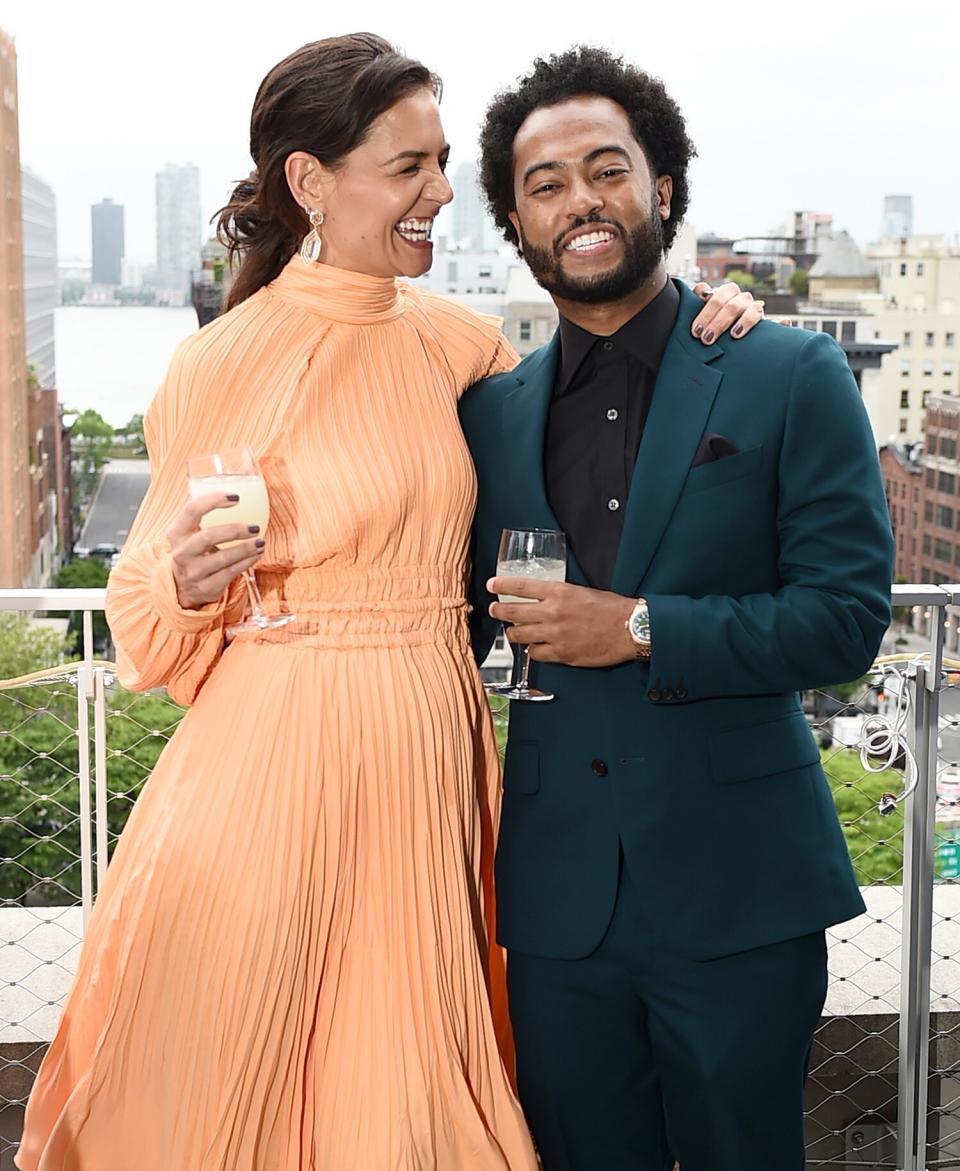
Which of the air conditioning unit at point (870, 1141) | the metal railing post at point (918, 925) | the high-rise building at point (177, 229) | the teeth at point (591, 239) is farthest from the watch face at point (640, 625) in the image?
the high-rise building at point (177, 229)

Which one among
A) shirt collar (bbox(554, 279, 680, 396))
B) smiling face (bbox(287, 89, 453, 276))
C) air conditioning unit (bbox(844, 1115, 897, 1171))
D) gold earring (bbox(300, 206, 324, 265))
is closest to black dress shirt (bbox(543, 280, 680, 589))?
shirt collar (bbox(554, 279, 680, 396))

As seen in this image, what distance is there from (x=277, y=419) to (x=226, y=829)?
505 mm

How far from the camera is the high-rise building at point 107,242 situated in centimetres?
5716

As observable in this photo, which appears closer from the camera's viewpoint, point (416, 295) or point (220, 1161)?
point (220, 1161)

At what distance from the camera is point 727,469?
1602 mm

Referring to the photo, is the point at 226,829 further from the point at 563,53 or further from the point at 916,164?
the point at 916,164

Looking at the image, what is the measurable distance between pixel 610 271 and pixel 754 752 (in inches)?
23.6

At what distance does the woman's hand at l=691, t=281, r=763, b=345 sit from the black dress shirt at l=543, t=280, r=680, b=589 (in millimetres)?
47

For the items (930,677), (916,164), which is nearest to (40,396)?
(916,164)

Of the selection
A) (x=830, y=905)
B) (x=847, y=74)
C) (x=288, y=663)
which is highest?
(x=847, y=74)

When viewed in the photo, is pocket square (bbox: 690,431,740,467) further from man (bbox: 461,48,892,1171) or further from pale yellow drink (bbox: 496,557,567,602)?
pale yellow drink (bbox: 496,557,567,602)

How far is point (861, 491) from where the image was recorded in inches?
61.4

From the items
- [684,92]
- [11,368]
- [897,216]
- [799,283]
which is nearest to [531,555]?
[11,368]

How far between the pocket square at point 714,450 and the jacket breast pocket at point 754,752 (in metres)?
0.31
